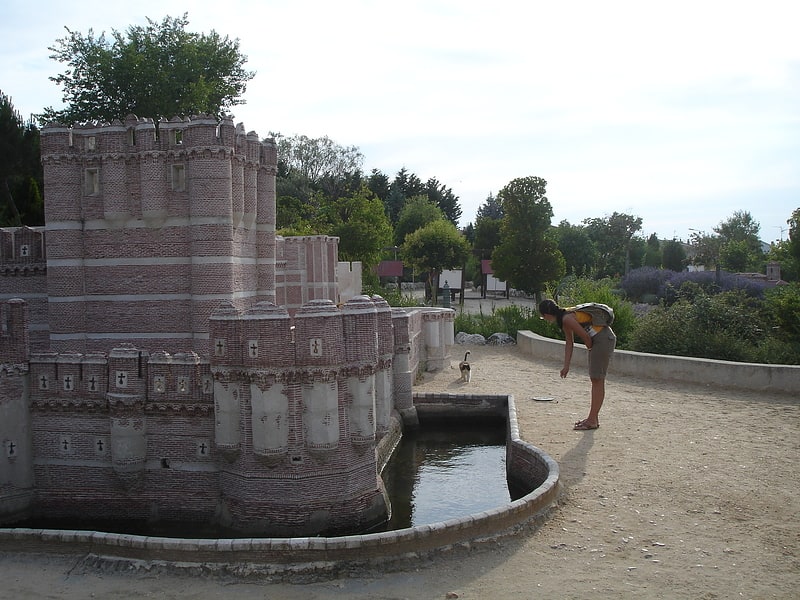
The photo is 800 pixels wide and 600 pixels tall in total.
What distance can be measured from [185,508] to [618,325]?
17.5 metres

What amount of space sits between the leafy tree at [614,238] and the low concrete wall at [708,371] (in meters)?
50.5

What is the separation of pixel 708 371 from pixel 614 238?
5579 centimetres

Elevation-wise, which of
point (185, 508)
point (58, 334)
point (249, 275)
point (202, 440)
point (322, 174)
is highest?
point (322, 174)

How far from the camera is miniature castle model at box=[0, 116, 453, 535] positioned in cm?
1124

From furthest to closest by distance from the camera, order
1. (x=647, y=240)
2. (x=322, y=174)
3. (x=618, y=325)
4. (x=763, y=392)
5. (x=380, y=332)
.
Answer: (x=647, y=240) → (x=322, y=174) → (x=618, y=325) → (x=763, y=392) → (x=380, y=332)

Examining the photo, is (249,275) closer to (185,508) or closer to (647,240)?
(185,508)

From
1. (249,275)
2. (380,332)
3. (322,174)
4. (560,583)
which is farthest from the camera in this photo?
(322,174)

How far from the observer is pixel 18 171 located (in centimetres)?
3516

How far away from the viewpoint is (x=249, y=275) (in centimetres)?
1639

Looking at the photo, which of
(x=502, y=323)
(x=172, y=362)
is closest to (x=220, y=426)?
(x=172, y=362)

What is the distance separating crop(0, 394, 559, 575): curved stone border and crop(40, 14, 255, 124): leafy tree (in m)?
28.6

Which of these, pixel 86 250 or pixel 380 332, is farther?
pixel 86 250

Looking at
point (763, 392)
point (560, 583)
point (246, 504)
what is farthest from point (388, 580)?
point (763, 392)

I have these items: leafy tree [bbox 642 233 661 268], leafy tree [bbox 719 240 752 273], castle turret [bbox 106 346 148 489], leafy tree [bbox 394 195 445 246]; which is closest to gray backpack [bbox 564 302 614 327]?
castle turret [bbox 106 346 148 489]
